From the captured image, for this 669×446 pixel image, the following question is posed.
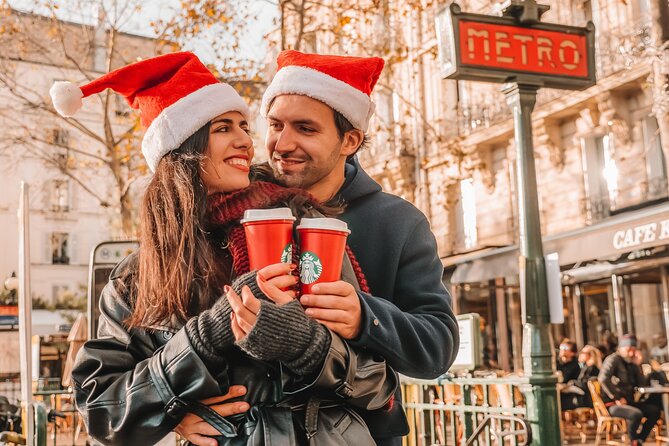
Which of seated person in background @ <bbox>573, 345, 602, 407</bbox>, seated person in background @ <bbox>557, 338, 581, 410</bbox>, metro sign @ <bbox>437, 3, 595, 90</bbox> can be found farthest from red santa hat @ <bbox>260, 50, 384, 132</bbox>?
seated person in background @ <bbox>557, 338, 581, 410</bbox>

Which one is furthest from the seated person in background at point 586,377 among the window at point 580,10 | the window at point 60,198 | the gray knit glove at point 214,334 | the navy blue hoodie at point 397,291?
the window at point 60,198

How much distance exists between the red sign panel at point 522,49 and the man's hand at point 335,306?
12.5 feet

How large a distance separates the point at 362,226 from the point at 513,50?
380 cm

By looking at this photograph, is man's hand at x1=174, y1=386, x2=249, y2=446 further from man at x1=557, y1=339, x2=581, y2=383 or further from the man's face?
man at x1=557, y1=339, x2=581, y2=383

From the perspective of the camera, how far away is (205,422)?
1663mm

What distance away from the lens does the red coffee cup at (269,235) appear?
5.03 feet

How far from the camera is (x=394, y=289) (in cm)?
198

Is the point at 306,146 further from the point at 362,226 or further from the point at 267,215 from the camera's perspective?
the point at 267,215

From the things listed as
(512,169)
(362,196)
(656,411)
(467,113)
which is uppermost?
(467,113)

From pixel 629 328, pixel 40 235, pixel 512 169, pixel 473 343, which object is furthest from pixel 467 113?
pixel 40 235

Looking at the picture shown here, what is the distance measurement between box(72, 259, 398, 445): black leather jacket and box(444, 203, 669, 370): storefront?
946 centimetres

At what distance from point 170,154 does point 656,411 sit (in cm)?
1025

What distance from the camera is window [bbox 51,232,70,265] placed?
4228 cm

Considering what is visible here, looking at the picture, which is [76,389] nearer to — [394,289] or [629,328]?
[394,289]
